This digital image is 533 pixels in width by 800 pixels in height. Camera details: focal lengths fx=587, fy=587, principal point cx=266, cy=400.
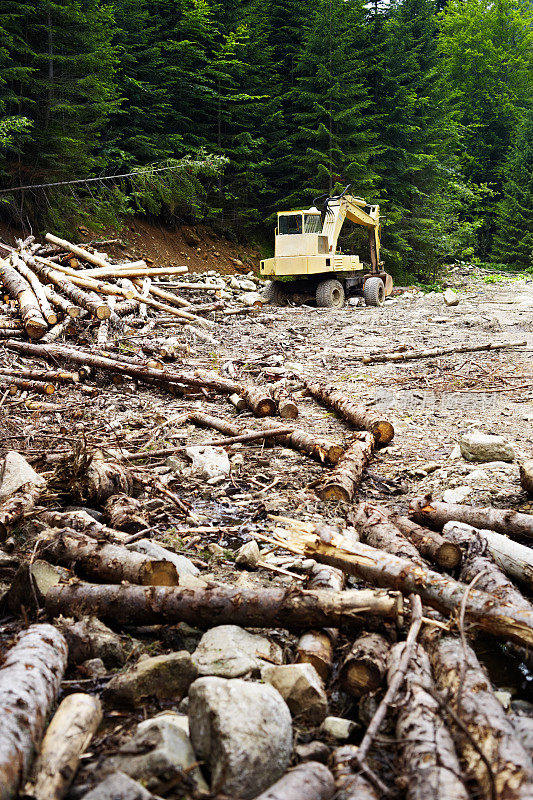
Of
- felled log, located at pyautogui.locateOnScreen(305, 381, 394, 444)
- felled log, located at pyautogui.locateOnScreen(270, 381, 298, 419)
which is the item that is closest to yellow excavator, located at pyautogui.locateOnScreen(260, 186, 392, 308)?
felled log, located at pyautogui.locateOnScreen(305, 381, 394, 444)

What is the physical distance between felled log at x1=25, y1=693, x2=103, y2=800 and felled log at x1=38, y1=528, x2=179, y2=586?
69cm

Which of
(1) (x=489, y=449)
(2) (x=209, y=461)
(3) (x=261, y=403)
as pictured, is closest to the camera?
(1) (x=489, y=449)

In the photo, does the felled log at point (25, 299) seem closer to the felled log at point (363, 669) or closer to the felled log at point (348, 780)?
the felled log at point (363, 669)

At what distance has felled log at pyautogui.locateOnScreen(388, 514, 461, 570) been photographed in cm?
297

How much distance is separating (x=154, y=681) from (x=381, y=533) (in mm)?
1532

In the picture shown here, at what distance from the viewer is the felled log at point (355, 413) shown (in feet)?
17.4

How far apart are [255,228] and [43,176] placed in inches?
422

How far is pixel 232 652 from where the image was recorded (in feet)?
7.57

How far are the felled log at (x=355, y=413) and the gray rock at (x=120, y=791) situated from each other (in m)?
4.03

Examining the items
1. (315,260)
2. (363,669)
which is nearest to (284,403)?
(363,669)

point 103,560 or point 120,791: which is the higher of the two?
point 120,791

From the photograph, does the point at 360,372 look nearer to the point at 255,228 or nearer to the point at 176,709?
the point at 176,709

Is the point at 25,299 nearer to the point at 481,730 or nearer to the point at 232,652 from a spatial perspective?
the point at 232,652

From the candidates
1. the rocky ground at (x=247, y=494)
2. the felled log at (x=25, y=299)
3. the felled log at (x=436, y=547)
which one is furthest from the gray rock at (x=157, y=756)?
the felled log at (x=25, y=299)
